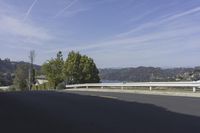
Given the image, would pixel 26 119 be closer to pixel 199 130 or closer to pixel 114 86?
pixel 199 130

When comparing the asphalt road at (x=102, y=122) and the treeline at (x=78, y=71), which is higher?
the treeline at (x=78, y=71)

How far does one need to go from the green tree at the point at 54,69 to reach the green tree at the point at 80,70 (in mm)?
5762

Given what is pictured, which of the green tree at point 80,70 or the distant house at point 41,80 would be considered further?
the distant house at point 41,80

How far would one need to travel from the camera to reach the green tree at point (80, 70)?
9094 centimetres

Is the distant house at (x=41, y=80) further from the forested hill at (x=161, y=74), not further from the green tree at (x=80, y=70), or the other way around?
the green tree at (x=80, y=70)

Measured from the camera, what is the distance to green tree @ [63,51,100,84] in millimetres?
90938

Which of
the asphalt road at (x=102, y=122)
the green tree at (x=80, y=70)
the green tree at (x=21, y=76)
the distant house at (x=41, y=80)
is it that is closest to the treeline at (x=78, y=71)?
the green tree at (x=80, y=70)

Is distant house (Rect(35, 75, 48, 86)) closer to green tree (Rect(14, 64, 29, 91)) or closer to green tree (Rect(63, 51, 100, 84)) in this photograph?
green tree (Rect(14, 64, 29, 91))

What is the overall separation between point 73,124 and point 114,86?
2962cm

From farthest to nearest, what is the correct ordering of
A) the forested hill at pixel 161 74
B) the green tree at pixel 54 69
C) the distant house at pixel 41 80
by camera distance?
the distant house at pixel 41 80
the green tree at pixel 54 69
the forested hill at pixel 161 74

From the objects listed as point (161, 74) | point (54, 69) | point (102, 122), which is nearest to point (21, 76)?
point (54, 69)

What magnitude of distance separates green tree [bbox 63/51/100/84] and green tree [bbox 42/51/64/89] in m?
5.76

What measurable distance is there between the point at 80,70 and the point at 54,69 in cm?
1504

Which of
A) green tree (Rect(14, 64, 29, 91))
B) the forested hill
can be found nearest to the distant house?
green tree (Rect(14, 64, 29, 91))
